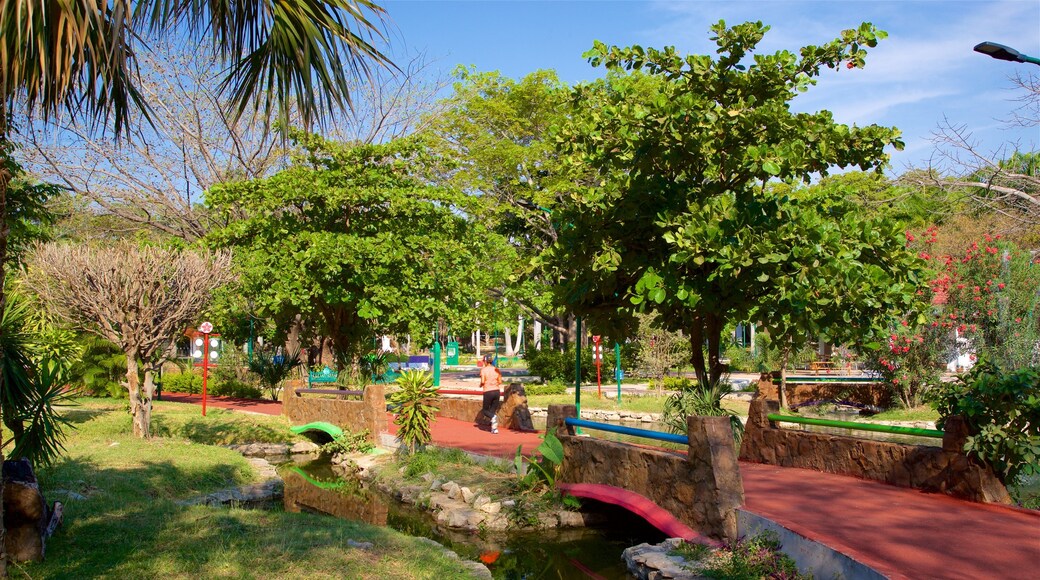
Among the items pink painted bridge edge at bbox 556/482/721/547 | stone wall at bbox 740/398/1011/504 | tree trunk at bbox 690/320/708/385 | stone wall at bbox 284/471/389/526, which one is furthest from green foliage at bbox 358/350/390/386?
stone wall at bbox 740/398/1011/504

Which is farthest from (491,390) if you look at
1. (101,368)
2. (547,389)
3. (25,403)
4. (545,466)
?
(101,368)

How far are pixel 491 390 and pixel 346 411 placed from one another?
355 cm

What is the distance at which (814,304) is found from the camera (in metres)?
10.1

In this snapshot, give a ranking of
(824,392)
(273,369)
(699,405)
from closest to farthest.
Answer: (699,405) → (824,392) → (273,369)

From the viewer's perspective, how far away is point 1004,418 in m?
8.37

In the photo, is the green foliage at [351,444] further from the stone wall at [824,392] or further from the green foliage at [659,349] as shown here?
the green foliage at [659,349]

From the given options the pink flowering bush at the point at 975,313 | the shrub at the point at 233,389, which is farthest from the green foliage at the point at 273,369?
the pink flowering bush at the point at 975,313

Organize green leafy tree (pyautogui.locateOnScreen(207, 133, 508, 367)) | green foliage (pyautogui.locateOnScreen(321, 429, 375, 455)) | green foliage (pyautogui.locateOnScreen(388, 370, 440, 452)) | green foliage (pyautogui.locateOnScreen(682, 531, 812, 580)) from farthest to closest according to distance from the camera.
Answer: green leafy tree (pyautogui.locateOnScreen(207, 133, 508, 367)) < green foliage (pyautogui.locateOnScreen(321, 429, 375, 455)) < green foliage (pyautogui.locateOnScreen(388, 370, 440, 452)) < green foliage (pyautogui.locateOnScreen(682, 531, 812, 580))

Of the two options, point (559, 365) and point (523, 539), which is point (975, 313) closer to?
point (523, 539)

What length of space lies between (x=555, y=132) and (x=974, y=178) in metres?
10.5

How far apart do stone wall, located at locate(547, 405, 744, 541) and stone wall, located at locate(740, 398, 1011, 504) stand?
2.37m

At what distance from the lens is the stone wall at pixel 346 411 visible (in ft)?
60.7

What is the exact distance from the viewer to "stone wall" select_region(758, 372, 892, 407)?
2303cm

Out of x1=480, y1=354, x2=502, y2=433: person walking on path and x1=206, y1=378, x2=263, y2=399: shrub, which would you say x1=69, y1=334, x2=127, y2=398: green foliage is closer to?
x1=206, y1=378, x2=263, y2=399: shrub
